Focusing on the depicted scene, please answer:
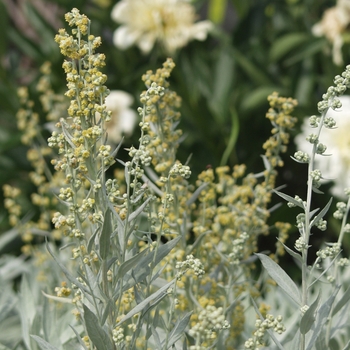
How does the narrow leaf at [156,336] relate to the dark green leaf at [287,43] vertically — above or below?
below

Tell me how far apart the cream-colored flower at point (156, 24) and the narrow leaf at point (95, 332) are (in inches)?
47.8

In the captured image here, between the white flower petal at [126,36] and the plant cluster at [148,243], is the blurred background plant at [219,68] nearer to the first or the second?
the white flower petal at [126,36]

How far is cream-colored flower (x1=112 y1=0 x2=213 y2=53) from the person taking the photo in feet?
5.32

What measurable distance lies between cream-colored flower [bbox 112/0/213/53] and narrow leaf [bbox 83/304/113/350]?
1213 mm

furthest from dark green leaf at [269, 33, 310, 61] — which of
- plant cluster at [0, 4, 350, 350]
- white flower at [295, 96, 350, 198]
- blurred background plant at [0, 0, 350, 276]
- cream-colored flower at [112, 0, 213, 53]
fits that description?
plant cluster at [0, 4, 350, 350]

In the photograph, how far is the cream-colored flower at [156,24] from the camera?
5.32 feet

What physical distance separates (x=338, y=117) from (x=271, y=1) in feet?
1.95

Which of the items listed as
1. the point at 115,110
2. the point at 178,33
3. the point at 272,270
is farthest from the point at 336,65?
the point at 272,270

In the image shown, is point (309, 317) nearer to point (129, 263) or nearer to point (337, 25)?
point (129, 263)

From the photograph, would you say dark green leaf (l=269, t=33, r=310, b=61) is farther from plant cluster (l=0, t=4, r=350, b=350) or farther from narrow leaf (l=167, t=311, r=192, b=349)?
narrow leaf (l=167, t=311, r=192, b=349)

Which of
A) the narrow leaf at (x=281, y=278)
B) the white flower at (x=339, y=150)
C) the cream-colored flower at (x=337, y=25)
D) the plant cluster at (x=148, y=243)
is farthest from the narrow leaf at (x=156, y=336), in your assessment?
the cream-colored flower at (x=337, y=25)

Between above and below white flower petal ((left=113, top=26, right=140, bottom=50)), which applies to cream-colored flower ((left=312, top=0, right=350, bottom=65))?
below

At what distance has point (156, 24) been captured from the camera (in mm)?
1636

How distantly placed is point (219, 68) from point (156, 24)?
21 centimetres
